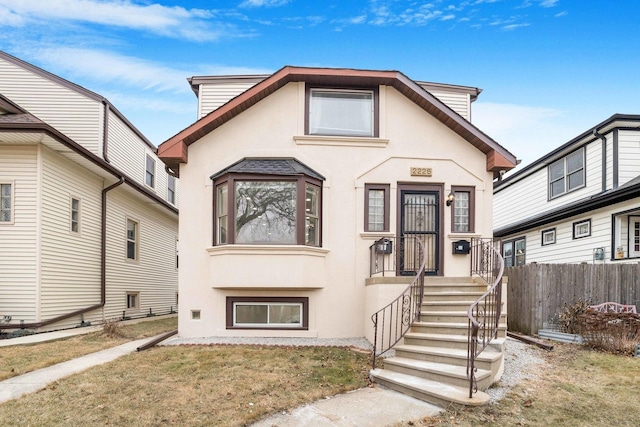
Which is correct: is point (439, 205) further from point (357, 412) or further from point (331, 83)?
point (357, 412)

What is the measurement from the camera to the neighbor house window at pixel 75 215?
11.2 meters

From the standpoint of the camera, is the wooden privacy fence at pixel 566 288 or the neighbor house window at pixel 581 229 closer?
the wooden privacy fence at pixel 566 288

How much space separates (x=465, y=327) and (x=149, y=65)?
15.0m

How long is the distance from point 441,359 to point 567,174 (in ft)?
38.5

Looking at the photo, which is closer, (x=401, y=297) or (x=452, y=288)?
(x=401, y=297)

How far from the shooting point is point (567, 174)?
1449 cm

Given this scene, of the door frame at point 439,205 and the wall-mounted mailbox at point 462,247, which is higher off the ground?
the door frame at point 439,205

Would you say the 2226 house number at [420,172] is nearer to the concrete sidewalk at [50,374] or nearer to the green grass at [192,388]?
the green grass at [192,388]

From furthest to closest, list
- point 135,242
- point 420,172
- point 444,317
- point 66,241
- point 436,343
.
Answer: point 135,242
point 66,241
point 420,172
point 444,317
point 436,343

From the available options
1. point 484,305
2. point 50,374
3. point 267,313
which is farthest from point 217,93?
point 484,305

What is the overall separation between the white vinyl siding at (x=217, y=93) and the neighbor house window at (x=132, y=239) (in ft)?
18.9

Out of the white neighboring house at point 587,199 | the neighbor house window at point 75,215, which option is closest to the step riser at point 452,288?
the white neighboring house at point 587,199

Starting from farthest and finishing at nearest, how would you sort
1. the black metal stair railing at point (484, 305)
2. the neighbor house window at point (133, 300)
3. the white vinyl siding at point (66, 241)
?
the neighbor house window at point (133, 300) < the white vinyl siding at point (66, 241) < the black metal stair railing at point (484, 305)

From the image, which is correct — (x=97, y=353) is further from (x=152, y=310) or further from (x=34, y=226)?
(x=152, y=310)
